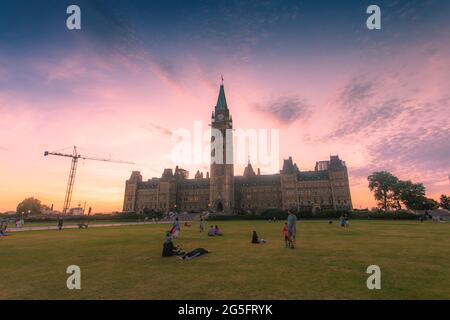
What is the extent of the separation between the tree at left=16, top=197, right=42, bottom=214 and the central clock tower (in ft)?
339

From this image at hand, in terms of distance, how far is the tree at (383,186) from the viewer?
8812 cm

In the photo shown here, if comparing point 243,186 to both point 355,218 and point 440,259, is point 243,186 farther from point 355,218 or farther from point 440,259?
point 440,259

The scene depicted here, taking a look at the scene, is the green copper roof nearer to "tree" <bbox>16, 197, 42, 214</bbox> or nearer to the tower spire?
the tower spire

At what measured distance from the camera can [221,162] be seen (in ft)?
350

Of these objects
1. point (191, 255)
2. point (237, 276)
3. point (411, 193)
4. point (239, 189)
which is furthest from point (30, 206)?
point (411, 193)

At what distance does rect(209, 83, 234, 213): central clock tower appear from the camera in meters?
103

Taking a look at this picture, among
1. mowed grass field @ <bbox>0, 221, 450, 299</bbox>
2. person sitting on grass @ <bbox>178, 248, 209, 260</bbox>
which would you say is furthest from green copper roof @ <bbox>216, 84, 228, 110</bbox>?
mowed grass field @ <bbox>0, 221, 450, 299</bbox>

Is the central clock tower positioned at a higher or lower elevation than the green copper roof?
lower

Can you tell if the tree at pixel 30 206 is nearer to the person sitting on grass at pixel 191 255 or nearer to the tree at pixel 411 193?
the person sitting on grass at pixel 191 255

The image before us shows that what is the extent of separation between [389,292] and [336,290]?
1404 millimetres

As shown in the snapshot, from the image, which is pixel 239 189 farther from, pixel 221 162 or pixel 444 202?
pixel 444 202

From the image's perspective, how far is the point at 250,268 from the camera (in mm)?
9742

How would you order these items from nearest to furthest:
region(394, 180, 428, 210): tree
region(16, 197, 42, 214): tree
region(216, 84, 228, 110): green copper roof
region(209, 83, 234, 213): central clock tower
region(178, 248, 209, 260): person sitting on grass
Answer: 1. region(178, 248, 209, 260): person sitting on grass
2. region(394, 180, 428, 210): tree
3. region(209, 83, 234, 213): central clock tower
4. region(216, 84, 228, 110): green copper roof
5. region(16, 197, 42, 214): tree
